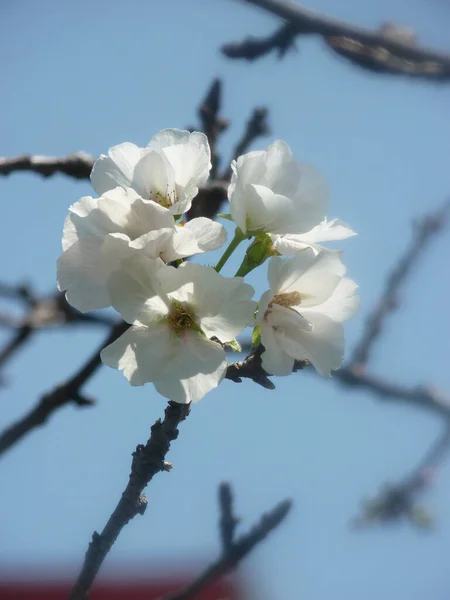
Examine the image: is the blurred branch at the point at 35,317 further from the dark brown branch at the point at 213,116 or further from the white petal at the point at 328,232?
the white petal at the point at 328,232

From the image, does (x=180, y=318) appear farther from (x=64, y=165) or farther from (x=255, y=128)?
(x=255, y=128)

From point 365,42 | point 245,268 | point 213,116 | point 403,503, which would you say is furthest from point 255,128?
point 403,503

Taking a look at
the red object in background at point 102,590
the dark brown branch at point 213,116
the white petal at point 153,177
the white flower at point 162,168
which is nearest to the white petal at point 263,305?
the white flower at point 162,168

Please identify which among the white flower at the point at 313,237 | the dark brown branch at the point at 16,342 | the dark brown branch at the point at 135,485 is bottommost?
the dark brown branch at the point at 16,342

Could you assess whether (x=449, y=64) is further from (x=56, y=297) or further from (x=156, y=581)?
(x=156, y=581)

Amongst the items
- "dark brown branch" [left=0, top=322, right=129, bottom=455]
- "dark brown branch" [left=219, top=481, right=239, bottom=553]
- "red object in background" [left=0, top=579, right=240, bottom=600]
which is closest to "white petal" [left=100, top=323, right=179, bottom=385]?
"dark brown branch" [left=219, top=481, right=239, bottom=553]

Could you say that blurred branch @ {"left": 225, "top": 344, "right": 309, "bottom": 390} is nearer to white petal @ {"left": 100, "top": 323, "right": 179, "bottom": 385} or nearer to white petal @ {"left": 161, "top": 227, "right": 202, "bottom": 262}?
white petal @ {"left": 100, "top": 323, "right": 179, "bottom": 385}

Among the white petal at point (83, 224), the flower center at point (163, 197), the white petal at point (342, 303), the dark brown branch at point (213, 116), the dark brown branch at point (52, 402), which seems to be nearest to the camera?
the white petal at point (83, 224)
